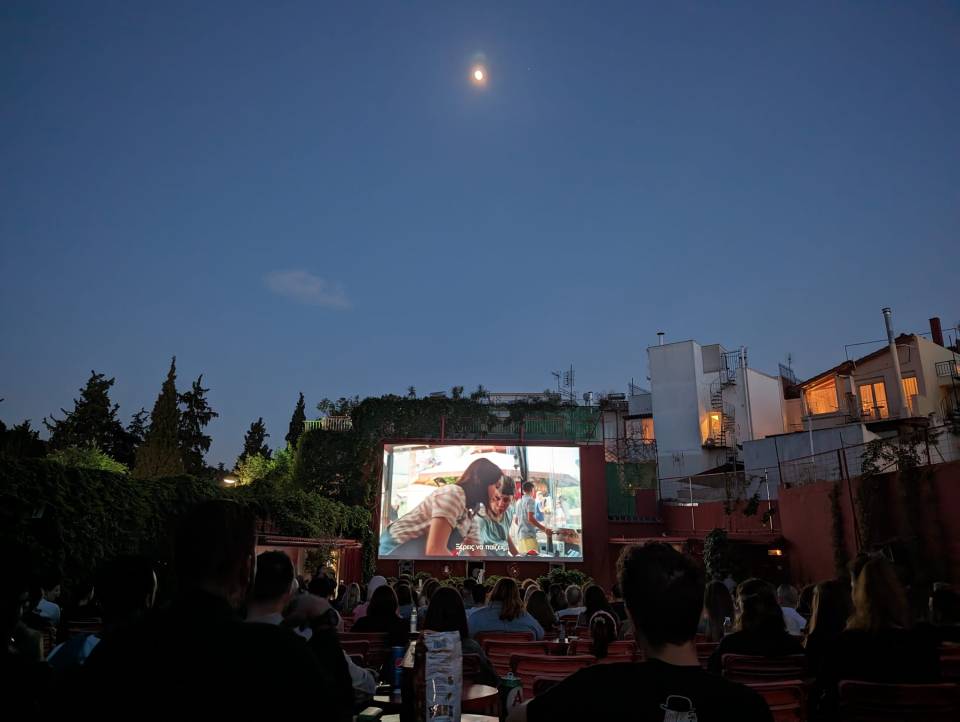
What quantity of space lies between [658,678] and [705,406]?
95.4 ft

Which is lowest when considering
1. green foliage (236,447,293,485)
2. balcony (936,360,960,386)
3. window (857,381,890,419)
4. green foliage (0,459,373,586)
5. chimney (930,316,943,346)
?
green foliage (0,459,373,586)

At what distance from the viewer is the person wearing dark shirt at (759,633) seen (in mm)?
3998

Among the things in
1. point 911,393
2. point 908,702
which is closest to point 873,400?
point 911,393

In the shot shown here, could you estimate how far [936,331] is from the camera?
2788cm

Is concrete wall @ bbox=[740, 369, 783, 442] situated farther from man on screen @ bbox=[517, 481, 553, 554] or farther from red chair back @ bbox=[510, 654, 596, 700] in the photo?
red chair back @ bbox=[510, 654, 596, 700]

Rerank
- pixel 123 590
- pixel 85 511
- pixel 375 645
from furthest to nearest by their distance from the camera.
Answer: pixel 85 511 → pixel 375 645 → pixel 123 590

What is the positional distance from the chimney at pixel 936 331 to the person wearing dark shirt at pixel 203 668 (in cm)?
3288

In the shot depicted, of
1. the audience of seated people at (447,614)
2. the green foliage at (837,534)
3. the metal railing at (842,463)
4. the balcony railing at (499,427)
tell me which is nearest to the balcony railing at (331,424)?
the balcony railing at (499,427)

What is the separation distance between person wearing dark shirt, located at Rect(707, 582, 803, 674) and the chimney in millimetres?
29313

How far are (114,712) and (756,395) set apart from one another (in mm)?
30743

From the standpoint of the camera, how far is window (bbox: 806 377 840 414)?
2667cm

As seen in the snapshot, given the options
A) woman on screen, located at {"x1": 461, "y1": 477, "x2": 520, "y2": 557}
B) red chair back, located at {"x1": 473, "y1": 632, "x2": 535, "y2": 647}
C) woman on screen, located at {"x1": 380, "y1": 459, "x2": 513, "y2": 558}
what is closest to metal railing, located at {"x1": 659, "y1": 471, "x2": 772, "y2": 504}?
woman on screen, located at {"x1": 461, "y1": 477, "x2": 520, "y2": 557}

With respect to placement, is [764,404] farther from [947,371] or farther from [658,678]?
[658,678]

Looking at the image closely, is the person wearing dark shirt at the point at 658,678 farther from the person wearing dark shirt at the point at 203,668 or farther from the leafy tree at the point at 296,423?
the leafy tree at the point at 296,423
